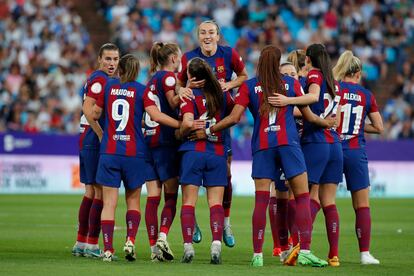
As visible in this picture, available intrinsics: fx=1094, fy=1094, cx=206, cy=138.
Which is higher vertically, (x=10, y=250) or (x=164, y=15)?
(x=164, y=15)

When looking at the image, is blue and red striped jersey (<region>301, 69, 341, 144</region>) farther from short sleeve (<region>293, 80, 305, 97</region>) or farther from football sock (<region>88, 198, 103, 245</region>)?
football sock (<region>88, 198, 103, 245</region>)

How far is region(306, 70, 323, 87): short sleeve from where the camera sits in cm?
1244

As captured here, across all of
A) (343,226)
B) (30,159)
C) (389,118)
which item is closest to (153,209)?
(343,226)

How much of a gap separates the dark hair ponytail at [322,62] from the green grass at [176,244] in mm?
2106

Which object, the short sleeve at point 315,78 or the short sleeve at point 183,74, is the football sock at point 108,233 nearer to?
the short sleeve at point 183,74

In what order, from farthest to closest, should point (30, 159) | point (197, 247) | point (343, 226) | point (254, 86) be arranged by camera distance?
1. point (30, 159)
2. point (343, 226)
3. point (197, 247)
4. point (254, 86)

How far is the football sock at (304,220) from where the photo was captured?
12.1m

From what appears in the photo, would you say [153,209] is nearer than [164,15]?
Yes

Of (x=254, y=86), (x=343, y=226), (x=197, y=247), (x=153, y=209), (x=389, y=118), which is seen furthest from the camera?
(x=389, y=118)

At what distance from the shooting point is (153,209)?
1335 centimetres

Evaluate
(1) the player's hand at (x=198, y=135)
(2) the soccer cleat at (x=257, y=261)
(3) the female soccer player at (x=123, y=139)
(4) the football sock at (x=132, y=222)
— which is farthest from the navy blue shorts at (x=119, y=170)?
(2) the soccer cleat at (x=257, y=261)

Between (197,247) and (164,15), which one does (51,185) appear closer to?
(164,15)

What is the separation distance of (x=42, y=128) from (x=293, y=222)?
54.2ft


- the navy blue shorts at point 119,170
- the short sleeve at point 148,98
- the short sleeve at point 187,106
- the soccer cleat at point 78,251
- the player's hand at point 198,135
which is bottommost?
the soccer cleat at point 78,251
